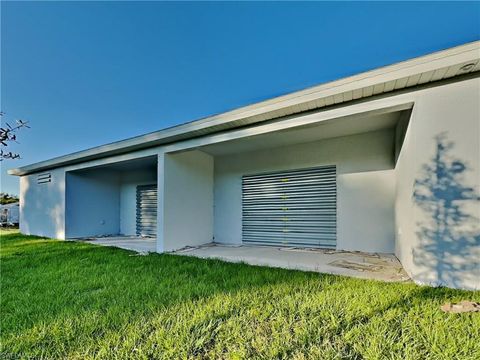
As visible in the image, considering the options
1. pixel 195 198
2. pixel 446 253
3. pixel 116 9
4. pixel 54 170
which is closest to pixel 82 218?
pixel 54 170

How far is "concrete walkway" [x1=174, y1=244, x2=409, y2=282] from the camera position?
3957 mm

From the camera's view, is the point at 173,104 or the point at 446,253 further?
the point at 173,104

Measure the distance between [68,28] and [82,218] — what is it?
20.1 feet

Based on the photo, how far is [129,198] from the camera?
10.2 m

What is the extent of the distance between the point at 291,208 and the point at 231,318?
15.1 feet

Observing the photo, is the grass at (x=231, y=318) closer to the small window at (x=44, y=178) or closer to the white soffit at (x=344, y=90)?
the white soffit at (x=344, y=90)

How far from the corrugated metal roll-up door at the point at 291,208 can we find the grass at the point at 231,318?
8.71ft

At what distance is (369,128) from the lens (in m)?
5.42

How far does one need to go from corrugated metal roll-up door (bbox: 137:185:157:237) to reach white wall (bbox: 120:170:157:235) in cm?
21

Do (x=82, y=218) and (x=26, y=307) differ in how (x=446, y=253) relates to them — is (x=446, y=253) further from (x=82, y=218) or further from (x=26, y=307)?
(x=82, y=218)

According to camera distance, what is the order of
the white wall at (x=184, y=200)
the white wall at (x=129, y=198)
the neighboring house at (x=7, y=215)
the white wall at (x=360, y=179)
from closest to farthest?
the white wall at (x=360, y=179) → the white wall at (x=184, y=200) → the white wall at (x=129, y=198) → the neighboring house at (x=7, y=215)

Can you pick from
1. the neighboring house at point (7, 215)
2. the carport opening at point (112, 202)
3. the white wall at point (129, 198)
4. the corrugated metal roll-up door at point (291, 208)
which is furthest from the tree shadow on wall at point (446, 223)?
the neighboring house at point (7, 215)

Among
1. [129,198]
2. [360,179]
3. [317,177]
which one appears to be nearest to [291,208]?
[317,177]

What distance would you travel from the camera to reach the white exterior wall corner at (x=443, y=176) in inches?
118
